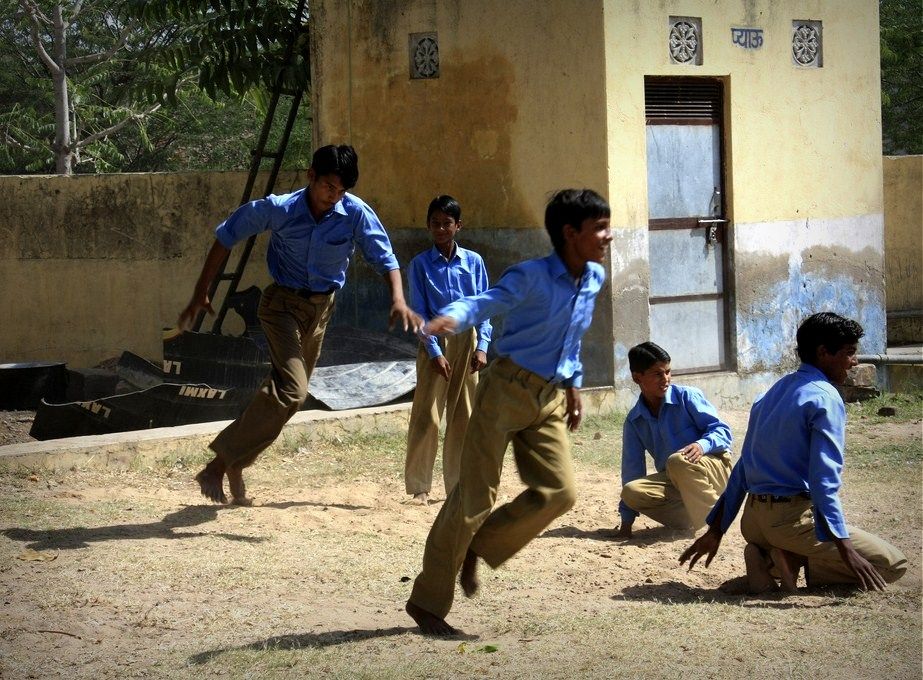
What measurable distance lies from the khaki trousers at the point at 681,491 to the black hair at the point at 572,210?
2106mm

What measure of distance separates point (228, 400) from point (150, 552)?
3.31m

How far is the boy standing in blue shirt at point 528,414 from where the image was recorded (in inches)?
173

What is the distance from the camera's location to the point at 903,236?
46.8ft

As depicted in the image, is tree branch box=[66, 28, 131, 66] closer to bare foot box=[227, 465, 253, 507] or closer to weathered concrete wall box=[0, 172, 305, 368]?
weathered concrete wall box=[0, 172, 305, 368]

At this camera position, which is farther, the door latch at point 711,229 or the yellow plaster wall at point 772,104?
the door latch at point 711,229

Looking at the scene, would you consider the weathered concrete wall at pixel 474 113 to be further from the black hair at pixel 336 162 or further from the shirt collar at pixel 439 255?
the black hair at pixel 336 162

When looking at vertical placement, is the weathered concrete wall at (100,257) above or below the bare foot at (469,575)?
above

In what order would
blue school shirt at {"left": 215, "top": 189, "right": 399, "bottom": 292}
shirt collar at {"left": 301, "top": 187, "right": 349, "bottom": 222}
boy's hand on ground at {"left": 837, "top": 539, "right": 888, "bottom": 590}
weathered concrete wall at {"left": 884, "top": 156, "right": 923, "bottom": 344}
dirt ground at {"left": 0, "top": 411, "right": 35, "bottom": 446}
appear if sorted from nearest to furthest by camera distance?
boy's hand on ground at {"left": 837, "top": 539, "right": 888, "bottom": 590} → blue school shirt at {"left": 215, "top": 189, "right": 399, "bottom": 292} → shirt collar at {"left": 301, "top": 187, "right": 349, "bottom": 222} → dirt ground at {"left": 0, "top": 411, "right": 35, "bottom": 446} → weathered concrete wall at {"left": 884, "top": 156, "right": 923, "bottom": 344}

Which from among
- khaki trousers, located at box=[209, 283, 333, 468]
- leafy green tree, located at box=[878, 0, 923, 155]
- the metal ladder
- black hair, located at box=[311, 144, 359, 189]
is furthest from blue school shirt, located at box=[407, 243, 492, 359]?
leafy green tree, located at box=[878, 0, 923, 155]

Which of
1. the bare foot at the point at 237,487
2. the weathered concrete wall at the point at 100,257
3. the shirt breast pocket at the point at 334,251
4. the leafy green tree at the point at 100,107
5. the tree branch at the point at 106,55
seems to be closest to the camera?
the shirt breast pocket at the point at 334,251

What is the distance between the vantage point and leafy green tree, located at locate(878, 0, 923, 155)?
19.7 m

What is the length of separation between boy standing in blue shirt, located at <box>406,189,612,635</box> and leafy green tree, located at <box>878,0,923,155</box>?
53.8 feet

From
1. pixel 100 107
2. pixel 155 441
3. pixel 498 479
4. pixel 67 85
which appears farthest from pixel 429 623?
pixel 67 85

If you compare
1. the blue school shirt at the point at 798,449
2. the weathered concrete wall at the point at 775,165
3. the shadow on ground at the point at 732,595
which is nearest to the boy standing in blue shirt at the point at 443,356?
the shadow on ground at the point at 732,595
